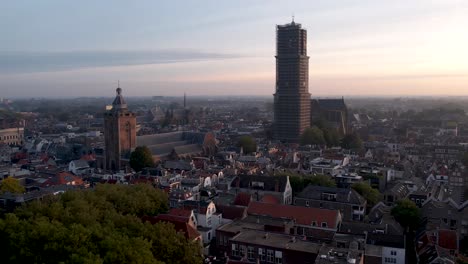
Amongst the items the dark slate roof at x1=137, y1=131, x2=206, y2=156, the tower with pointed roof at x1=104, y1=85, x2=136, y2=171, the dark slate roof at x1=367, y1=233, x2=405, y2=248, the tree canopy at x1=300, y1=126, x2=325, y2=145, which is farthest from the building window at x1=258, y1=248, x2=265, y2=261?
the tree canopy at x1=300, y1=126, x2=325, y2=145

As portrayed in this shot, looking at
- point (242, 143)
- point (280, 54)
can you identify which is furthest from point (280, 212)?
point (280, 54)

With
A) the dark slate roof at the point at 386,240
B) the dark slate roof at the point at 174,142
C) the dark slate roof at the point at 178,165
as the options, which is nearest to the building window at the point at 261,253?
the dark slate roof at the point at 386,240

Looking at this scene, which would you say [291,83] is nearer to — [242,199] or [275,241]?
[242,199]

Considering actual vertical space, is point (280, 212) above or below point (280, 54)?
below

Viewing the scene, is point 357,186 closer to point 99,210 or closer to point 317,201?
point 317,201

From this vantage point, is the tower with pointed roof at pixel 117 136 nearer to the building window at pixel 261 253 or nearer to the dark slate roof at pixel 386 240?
the building window at pixel 261 253
